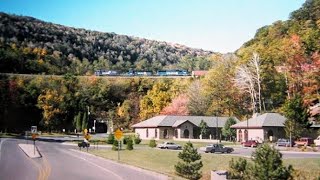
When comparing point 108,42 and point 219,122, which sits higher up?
point 108,42

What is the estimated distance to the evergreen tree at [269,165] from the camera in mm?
10373

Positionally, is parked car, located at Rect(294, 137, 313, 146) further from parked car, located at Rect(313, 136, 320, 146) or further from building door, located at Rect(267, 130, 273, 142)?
building door, located at Rect(267, 130, 273, 142)

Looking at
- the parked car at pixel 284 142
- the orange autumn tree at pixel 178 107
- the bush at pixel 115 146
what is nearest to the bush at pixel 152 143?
the orange autumn tree at pixel 178 107

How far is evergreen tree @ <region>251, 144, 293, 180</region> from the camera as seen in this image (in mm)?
10373

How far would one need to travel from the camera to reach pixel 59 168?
13242 millimetres

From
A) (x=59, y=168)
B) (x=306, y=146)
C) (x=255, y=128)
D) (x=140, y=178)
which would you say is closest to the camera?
(x=306, y=146)

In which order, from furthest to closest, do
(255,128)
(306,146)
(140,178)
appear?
(140,178) < (255,128) < (306,146)

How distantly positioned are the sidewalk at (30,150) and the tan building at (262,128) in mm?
6048

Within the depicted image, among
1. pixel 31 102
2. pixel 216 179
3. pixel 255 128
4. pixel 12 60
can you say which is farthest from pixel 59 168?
pixel 255 128

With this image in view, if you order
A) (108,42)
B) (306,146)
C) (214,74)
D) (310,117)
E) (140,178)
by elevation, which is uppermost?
(108,42)

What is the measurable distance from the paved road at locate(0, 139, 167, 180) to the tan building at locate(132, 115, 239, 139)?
54.1 inches

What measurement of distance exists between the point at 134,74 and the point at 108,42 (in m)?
1.30

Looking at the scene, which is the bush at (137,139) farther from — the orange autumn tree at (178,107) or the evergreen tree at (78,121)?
the evergreen tree at (78,121)

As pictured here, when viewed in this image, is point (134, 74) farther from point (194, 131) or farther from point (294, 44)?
point (294, 44)
